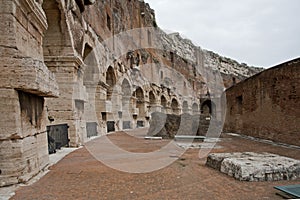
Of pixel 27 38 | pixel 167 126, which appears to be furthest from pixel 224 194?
pixel 167 126

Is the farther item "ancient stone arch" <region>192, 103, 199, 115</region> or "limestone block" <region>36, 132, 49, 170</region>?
"ancient stone arch" <region>192, 103, 199, 115</region>

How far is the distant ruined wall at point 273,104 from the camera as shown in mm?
8348

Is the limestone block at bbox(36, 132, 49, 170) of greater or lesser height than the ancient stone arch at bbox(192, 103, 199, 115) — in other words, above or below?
below

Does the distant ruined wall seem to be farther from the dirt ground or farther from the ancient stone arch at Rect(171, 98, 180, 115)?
the ancient stone arch at Rect(171, 98, 180, 115)

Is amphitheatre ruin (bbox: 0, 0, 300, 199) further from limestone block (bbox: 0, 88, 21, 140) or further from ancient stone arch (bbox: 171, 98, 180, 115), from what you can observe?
ancient stone arch (bbox: 171, 98, 180, 115)

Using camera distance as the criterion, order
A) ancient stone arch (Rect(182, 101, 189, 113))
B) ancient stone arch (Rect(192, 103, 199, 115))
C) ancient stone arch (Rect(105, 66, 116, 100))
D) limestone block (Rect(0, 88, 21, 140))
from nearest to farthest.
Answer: limestone block (Rect(0, 88, 21, 140)) → ancient stone arch (Rect(105, 66, 116, 100)) → ancient stone arch (Rect(182, 101, 189, 113)) → ancient stone arch (Rect(192, 103, 199, 115))

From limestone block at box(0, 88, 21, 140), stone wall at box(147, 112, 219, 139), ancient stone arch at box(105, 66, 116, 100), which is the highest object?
ancient stone arch at box(105, 66, 116, 100)

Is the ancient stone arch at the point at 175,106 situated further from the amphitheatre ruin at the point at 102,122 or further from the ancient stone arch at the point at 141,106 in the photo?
the amphitheatre ruin at the point at 102,122

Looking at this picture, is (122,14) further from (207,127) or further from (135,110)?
(207,127)

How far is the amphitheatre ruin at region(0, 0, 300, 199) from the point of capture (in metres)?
3.50

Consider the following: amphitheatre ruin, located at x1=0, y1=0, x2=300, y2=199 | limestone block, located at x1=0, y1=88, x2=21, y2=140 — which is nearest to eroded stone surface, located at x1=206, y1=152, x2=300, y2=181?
amphitheatre ruin, located at x1=0, y1=0, x2=300, y2=199

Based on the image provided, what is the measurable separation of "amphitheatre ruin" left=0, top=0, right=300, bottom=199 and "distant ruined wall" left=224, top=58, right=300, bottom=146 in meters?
0.04

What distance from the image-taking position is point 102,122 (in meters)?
13.0

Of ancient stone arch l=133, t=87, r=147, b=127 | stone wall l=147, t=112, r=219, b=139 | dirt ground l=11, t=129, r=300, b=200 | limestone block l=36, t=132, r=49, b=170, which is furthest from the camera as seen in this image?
ancient stone arch l=133, t=87, r=147, b=127
